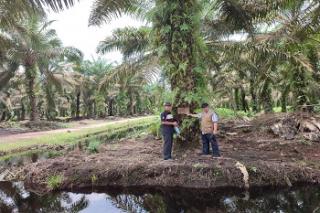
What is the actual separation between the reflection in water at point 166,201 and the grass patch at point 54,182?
503 millimetres

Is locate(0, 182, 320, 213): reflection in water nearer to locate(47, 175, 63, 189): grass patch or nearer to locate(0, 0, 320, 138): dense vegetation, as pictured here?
locate(47, 175, 63, 189): grass patch

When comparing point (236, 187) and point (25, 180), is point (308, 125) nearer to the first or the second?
point (236, 187)

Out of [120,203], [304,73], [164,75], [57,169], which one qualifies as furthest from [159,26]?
[304,73]

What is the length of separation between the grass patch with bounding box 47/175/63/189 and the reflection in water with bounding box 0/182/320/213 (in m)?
0.50

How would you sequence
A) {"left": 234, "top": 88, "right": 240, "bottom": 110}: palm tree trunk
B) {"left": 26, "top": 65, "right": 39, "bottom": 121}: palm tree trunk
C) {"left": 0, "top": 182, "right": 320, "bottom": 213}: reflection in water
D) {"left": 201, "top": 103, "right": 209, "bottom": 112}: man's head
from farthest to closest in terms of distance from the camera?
{"left": 234, "top": 88, "right": 240, "bottom": 110}: palm tree trunk
{"left": 26, "top": 65, "right": 39, "bottom": 121}: palm tree trunk
{"left": 201, "top": 103, "right": 209, "bottom": 112}: man's head
{"left": 0, "top": 182, "right": 320, "bottom": 213}: reflection in water

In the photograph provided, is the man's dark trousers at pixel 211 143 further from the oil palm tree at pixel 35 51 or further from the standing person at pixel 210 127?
the oil palm tree at pixel 35 51

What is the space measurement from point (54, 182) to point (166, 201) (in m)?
3.10

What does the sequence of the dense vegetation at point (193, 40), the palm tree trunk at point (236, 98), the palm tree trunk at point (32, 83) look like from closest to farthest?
the dense vegetation at point (193, 40)
the palm tree trunk at point (32, 83)
the palm tree trunk at point (236, 98)

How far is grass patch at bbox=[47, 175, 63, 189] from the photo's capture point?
9.70 metres

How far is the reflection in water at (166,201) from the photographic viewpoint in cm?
759

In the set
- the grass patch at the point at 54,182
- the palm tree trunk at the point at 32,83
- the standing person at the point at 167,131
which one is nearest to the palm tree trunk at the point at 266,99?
the palm tree trunk at the point at 32,83

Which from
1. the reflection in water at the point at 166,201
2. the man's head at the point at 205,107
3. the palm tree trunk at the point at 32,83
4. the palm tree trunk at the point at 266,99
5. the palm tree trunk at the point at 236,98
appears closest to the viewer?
the reflection in water at the point at 166,201

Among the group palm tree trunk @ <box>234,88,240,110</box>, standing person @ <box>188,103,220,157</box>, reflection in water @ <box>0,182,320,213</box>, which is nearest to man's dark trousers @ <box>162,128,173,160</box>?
standing person @ <box>188,103,220,157</box>

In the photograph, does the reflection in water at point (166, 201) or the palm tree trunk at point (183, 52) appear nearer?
the reflection in water at point (166, 201)
